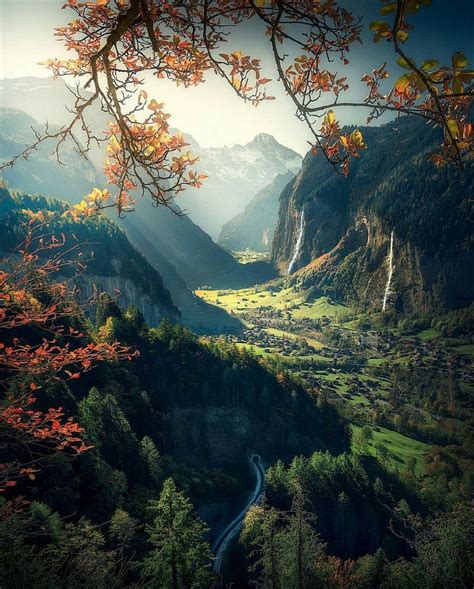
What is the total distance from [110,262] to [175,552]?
145262 millimetres

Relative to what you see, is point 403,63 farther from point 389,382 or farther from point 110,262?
point 389,382

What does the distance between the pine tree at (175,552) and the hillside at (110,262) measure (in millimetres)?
118482

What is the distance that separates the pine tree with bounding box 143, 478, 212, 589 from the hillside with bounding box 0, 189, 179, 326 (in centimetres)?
11848

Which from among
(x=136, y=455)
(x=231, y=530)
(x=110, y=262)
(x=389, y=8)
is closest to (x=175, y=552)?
(x=136, y=455)

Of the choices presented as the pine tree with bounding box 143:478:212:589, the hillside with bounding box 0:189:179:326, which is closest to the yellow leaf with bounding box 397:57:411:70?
the pine tree with bounding box 143:478:212:589

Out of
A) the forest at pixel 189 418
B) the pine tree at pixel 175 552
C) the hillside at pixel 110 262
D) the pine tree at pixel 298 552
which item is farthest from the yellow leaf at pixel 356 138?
the hillside at pixel 110 262

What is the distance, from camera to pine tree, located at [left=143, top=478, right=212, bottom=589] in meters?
28.5

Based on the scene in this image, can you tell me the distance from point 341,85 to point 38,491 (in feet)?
142

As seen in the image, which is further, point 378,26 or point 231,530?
point 231,530

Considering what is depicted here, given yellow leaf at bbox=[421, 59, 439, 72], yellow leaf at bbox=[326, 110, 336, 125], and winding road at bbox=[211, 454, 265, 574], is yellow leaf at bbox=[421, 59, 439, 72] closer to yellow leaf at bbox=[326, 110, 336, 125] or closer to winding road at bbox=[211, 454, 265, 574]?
yellow leaf at bbox=[326, 110, 336, 125]

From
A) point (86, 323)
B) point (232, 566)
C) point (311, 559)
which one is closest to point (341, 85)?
point (311, 559)

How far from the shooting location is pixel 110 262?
160875 mm

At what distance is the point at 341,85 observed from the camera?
5.53 meters

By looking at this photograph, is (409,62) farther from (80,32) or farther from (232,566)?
(232,566)
